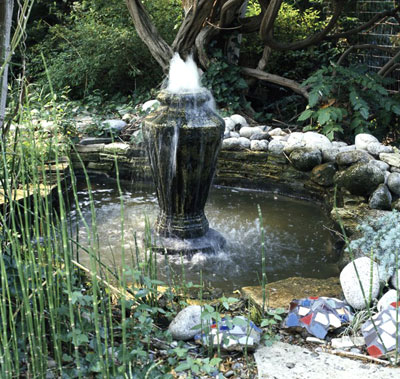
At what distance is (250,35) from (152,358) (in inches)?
215

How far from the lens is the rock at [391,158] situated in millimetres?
4190

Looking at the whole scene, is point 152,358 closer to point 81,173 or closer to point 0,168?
point 0,168

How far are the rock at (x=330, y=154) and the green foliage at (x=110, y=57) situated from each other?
282cm

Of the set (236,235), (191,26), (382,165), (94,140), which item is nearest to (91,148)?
(94,140)

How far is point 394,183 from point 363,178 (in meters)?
0.22

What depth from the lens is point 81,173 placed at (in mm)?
5129

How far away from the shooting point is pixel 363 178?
3840mm

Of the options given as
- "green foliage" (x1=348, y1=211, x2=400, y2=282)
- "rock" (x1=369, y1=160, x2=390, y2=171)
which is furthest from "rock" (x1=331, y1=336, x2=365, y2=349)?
"rock" (x1=369, y1=160, x2=390, y2=171)

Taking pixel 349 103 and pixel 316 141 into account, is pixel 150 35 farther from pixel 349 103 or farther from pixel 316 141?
pixel 316 141

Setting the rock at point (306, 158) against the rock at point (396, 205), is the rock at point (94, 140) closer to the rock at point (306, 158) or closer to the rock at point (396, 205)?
the rock at point (306, 158)

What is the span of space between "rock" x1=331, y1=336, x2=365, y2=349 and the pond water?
2.39ft

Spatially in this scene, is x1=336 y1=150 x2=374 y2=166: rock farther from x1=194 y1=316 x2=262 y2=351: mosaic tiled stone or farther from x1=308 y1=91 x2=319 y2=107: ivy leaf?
x1=194 y1=316 x2=262 y2=351: mosaic tiled stone

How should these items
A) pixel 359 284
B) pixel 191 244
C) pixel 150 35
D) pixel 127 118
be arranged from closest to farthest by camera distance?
pixel 359 284 → pixel 191 244 → pixel 127 118 → pixel 150 35

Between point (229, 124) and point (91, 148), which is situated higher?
point (229, 124)
